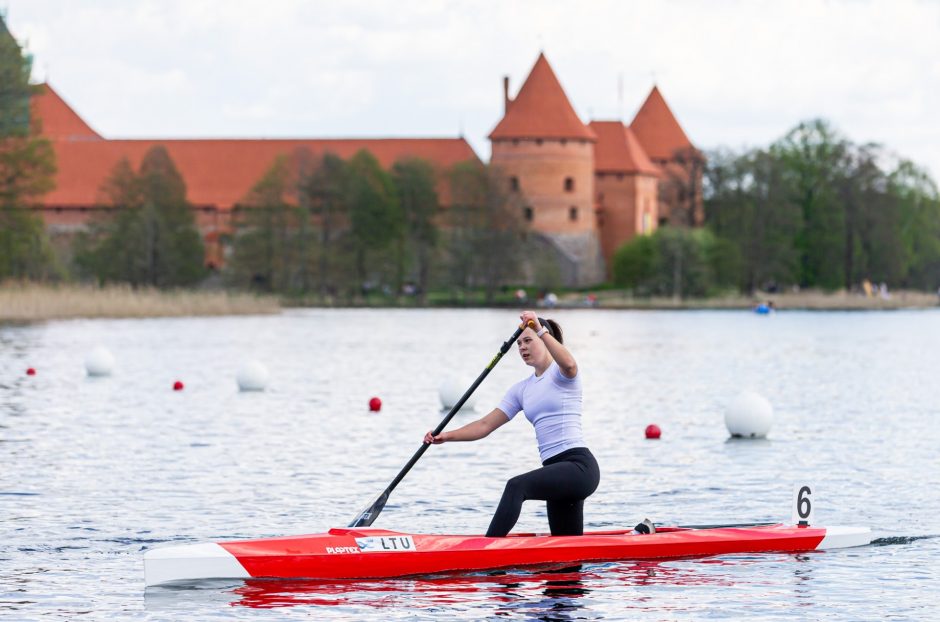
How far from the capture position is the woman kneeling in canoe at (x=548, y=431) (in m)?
10.1

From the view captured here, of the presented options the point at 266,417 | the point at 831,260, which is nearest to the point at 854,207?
the point at 831,260

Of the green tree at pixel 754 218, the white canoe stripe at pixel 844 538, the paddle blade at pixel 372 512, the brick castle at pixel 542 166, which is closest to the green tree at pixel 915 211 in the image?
the green tree at pixel 754 218

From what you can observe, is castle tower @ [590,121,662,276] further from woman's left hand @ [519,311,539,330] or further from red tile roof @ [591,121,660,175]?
woman's left hand @ [519,311,539,330]

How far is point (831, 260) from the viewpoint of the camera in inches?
3671

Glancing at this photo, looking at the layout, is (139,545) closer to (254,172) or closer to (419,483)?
(419,483)

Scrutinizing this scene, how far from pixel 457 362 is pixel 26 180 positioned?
2747cm

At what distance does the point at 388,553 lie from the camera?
1038 cm

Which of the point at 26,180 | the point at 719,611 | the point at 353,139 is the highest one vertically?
the point at 353,139

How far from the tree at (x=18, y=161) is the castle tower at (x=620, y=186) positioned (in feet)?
185

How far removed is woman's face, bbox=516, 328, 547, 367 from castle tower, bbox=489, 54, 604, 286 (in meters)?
94.4

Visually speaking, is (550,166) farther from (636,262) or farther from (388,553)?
(388,553)

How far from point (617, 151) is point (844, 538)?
101 metres

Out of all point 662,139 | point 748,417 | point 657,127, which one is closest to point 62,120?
point 657,127

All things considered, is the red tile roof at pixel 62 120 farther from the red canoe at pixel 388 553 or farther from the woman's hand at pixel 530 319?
the woman's hand at pixel 530 319
